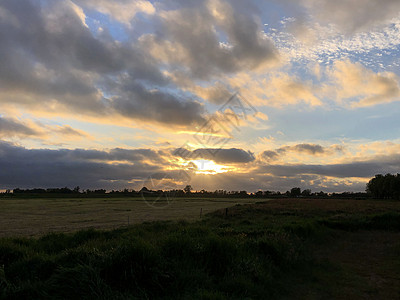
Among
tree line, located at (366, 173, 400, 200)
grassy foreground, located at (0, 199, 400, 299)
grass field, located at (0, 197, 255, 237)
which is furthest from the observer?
tree line, located at (366, 173, 400, 200)

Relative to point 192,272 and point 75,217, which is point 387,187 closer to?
point 75,217

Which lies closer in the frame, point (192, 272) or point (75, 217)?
point (192, 272)

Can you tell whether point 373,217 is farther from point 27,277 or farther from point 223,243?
point 27,277

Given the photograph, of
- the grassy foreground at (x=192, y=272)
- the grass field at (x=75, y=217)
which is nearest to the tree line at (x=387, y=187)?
the grass field at (x=75, y=217)

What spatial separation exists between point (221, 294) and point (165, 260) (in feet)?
5.62

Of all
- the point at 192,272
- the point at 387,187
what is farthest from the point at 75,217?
the point at 387,187

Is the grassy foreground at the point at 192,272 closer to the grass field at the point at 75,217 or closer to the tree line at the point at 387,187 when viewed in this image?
the grass field at the point at 75,217

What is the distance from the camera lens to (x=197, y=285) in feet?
20.9

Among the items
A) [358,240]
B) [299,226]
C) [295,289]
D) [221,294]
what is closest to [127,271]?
[221,294]

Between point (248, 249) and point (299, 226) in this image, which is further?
point (299, 226)

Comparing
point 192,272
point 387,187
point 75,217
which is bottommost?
point 75,217

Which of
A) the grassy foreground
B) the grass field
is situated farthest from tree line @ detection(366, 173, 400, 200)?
the grassy foreground

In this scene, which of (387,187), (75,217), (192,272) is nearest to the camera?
(192,272)

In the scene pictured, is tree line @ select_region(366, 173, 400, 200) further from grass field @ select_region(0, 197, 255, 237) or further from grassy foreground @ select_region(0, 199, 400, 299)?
grassy foreground @ select_region(0, 199, 400, 299)
